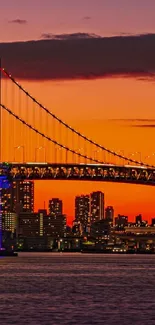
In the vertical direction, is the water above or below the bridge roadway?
below

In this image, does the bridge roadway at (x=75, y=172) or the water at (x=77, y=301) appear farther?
the bridge roadway at (x=75, y=172)

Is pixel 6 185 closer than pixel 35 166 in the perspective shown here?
No

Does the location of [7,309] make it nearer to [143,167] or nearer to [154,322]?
[154,322]

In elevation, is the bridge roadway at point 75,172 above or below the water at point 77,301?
above

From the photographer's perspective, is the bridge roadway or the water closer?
the water

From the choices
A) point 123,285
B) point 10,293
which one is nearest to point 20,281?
point 123,285

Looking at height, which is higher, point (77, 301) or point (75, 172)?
point (75, 172)

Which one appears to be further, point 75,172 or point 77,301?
point 75,172

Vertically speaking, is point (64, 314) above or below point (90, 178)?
below
